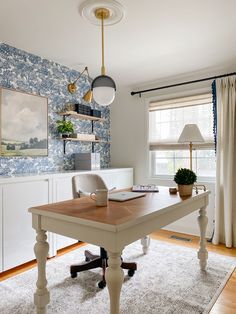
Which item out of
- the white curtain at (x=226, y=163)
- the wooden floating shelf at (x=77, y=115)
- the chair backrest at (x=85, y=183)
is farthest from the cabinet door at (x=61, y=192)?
the white curtain at (x=226, y=163)

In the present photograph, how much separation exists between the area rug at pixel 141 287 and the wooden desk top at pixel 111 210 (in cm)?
80

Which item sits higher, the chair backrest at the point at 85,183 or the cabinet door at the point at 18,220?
the chair backrest at the point at 85,183

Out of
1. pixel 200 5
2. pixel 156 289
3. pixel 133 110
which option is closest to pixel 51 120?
pixel 133 110

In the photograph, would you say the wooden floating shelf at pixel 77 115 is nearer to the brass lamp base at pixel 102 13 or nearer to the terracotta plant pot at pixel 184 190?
the brass lamp base at pixel 102 13

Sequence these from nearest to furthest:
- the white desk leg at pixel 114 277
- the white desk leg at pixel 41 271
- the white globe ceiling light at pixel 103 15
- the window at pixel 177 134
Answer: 1. the white desk leg at pixel 114 277
2. the white desk leg at pixel 41 271
3. the white globe ceiling light at pixel 103 15
4. the window at pixel 177 134

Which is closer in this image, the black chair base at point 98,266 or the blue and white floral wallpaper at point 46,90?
the black chair base at point 98,266

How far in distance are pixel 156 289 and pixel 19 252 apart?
56.7 inches

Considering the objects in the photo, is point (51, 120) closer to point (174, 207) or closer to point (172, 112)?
point (172, 112)

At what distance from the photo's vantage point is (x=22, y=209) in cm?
250

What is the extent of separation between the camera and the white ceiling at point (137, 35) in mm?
2088

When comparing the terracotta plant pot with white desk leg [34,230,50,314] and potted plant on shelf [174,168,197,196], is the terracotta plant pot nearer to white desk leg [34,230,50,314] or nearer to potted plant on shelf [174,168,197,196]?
potted plant on shelf [174,168,197,196]

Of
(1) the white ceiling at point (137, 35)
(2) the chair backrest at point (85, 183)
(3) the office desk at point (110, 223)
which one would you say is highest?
(1) the white ceiling at point (137, 35)

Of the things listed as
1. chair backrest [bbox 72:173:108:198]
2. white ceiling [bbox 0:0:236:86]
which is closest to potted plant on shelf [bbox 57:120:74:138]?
white ceiling [bbox 0:0:236:86]

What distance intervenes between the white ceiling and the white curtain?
398mm
